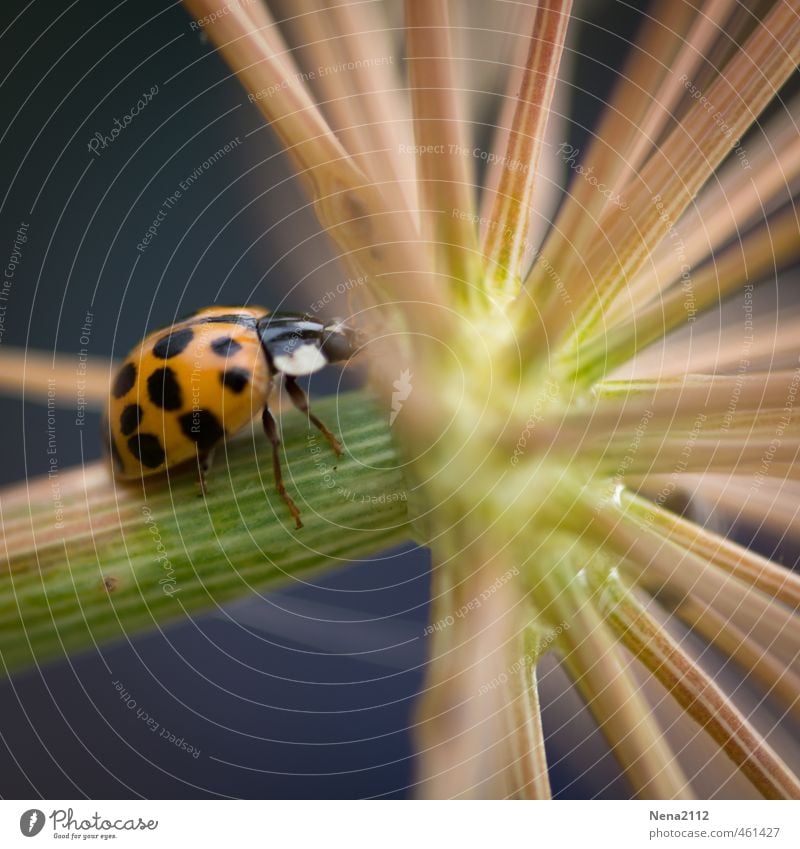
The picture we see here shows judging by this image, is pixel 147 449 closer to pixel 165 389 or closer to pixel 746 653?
pixel 165 389

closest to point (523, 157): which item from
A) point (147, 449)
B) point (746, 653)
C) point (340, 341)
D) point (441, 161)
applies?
point (441, 161)

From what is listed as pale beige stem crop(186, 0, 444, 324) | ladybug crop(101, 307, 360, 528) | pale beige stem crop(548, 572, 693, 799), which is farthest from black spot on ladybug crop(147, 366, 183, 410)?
pale beige stem crop(548, 572, 693, 799)

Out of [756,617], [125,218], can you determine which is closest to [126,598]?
[125,218]

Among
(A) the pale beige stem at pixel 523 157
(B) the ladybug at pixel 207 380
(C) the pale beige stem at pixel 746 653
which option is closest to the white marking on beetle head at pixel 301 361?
(B) the ladybug at pixel 207 380

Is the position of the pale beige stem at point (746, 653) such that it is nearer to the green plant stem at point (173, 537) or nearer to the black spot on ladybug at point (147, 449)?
the green plant stem at point (173, 537)

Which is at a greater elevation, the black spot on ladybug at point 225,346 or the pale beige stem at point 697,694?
the black spot on ladybug at point 225,346
